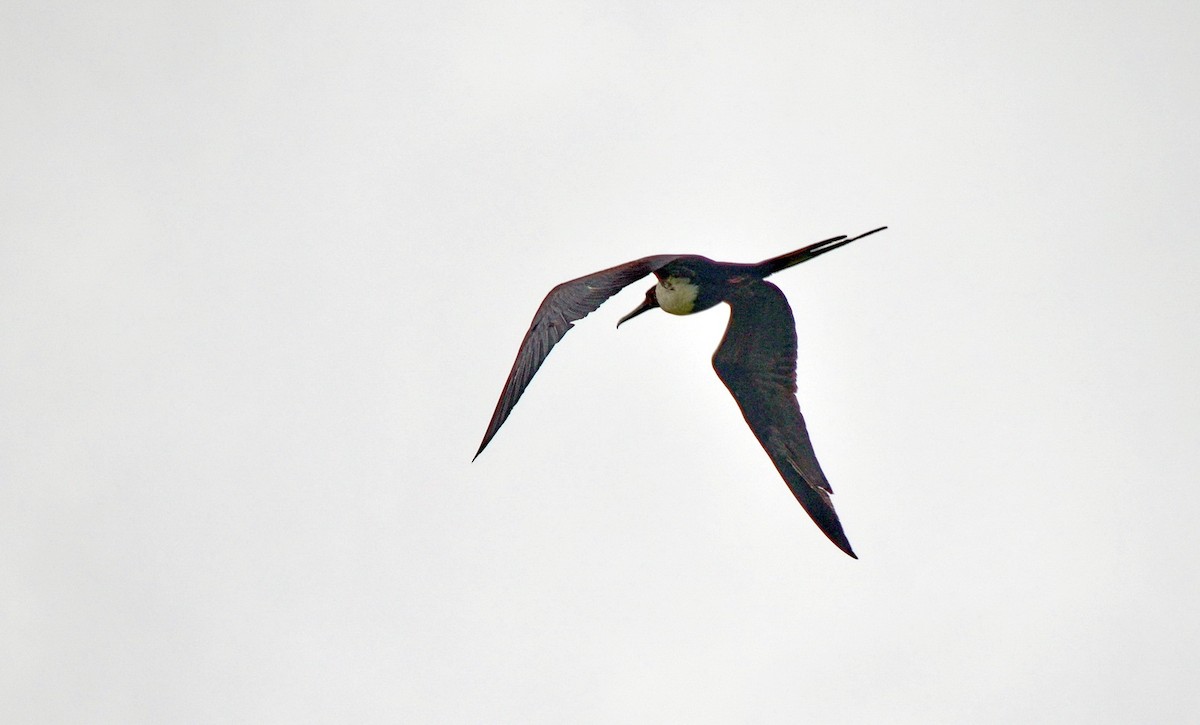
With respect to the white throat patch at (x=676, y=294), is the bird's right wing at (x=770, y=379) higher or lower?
lower

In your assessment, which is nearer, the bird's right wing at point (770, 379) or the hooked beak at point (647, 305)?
the bird's right wing at point (770, 379)

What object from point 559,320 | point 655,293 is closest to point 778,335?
point 655,293

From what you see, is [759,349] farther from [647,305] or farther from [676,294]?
[647,305]

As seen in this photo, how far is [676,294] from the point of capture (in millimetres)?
9672

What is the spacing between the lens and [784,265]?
8.68m

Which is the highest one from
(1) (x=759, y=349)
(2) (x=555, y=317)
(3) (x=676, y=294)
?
(3) (x=676, y=294)

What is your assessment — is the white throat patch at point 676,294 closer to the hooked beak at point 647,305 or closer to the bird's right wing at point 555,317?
the hooked beak at point 647,305

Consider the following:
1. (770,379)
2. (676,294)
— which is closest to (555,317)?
(676,294)

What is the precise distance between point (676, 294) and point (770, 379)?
3.36 ft

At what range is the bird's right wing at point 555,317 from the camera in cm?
816

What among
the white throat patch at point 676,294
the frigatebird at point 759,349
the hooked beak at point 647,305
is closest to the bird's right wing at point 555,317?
the frigatebird at point 759,349

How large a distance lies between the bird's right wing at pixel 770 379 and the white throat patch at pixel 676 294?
13.4 inches

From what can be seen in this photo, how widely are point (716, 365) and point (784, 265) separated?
1.25 m

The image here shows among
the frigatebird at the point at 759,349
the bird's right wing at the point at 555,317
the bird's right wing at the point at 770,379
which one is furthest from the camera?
the bird's right wing at the point at 770,379
